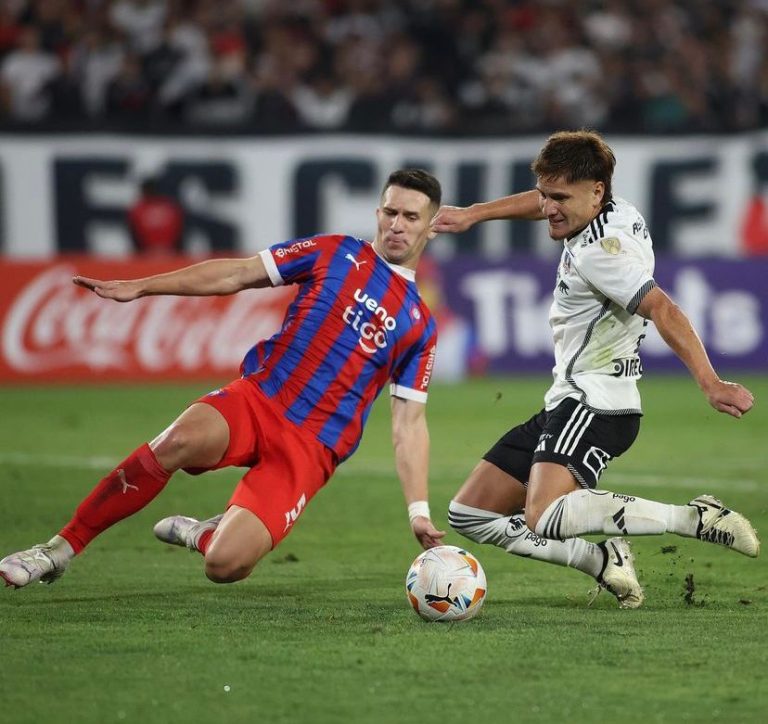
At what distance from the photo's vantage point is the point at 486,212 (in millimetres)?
7215

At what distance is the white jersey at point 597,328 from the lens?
6.48 meters

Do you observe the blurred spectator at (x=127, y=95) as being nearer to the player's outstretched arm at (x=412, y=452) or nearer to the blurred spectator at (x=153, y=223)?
the blurred spectator at (x=153, y=223)

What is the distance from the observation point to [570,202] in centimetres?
653

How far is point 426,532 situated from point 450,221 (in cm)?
152

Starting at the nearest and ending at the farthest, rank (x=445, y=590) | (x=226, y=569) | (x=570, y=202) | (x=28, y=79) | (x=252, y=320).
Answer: (x=445, y=590) < (x=226, y=569) < (x=570, y=202) < (x=252, y=320) < (x=28, y=79)

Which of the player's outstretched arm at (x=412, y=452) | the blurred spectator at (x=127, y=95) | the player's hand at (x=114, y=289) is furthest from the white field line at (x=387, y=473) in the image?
the blurred spectator at (x=127, y=95)

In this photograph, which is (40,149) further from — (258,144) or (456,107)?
(456,107)

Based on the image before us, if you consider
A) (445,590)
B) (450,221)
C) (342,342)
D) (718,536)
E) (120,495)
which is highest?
(450,221)

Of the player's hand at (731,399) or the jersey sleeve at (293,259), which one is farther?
the jersey sleeve at (293,259)

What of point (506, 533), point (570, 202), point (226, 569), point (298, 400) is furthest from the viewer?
point (506, 533)

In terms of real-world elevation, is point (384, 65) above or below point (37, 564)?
above

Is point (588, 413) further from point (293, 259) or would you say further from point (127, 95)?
point (127, 95)

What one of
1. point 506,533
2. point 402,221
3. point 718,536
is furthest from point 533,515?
point 402,221

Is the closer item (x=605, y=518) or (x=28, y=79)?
(x=605, y=518)
